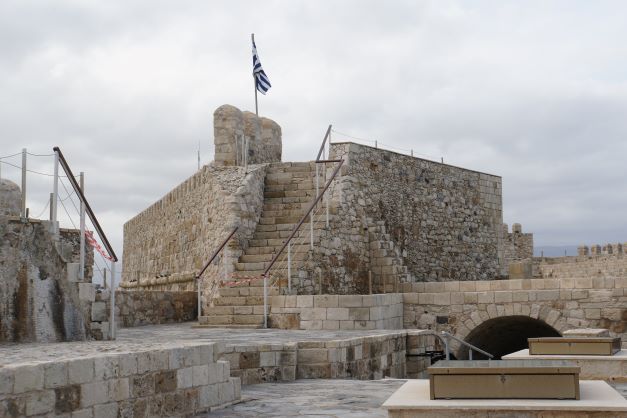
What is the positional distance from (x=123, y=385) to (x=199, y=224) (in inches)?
482

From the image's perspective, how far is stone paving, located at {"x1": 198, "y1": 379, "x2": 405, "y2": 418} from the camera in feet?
21.6

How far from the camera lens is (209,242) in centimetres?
1700

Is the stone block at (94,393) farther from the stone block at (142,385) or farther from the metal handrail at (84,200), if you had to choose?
the metal handrail at (84,200)

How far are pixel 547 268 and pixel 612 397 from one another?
3132 cm

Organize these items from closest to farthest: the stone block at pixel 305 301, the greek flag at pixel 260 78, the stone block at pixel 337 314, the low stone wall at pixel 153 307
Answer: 1. the stone block at pixel 337 314
2. the stone block at pixel 305 301
3. the low stone wall at pixel 153 307
4. the greek flag at pixel 260 78

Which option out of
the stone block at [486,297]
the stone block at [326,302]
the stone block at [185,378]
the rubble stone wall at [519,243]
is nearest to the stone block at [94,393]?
the stone block at [185,378]

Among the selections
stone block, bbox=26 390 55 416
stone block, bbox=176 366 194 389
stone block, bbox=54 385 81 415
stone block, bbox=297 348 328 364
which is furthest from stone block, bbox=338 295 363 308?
stone block, bbox=26 390 55 416

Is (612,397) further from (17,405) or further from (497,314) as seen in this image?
(497,314)

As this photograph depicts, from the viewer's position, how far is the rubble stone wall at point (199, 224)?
16250mm

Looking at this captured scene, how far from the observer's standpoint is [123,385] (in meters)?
5.96

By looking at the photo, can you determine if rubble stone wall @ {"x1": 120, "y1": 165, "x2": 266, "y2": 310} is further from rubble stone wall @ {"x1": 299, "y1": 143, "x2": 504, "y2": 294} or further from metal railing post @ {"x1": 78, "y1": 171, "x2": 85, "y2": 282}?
metal railing post @ {"x1": 78, "y1": 171, "x2": 85, "y2": 282}

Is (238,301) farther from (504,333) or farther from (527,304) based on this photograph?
(504,333)

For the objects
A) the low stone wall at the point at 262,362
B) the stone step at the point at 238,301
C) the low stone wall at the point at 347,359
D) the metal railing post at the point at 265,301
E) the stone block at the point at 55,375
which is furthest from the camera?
the stone step at the point at 238,301

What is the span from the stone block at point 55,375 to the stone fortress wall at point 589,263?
95.9 ft
